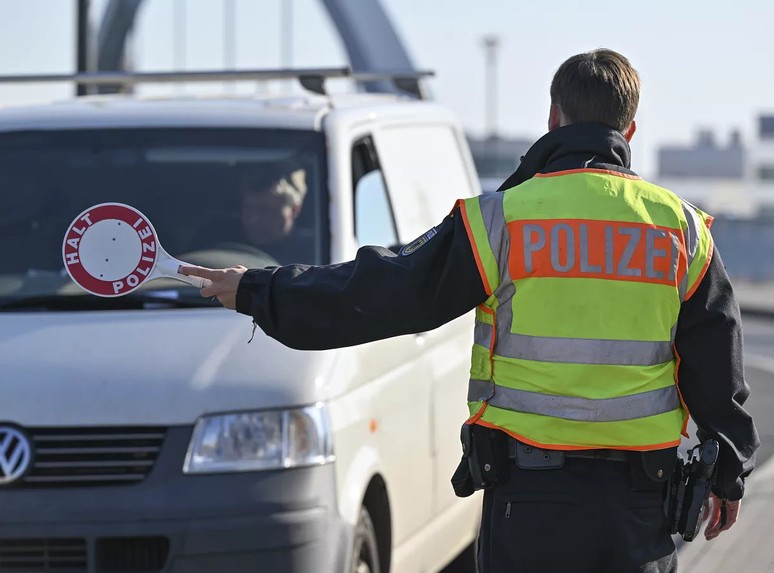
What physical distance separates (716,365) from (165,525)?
5.67ft

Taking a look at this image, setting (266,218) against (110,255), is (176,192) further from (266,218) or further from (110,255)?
(110,255)

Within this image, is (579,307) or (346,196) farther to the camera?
(346,196)

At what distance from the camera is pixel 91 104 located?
6234 millimetres

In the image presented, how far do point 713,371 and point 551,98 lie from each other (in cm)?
71

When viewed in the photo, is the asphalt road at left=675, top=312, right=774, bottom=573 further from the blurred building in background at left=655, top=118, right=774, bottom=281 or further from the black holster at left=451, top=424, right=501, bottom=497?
the blurred building in background at left=655, top=118, right=774, bottom=281

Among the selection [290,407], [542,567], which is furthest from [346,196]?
[542,567]

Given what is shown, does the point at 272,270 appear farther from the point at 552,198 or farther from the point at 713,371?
the point at 713,371

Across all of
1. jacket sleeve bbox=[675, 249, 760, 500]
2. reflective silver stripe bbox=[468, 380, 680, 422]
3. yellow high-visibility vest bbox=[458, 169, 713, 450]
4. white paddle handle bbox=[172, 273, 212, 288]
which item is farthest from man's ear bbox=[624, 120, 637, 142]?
white paddle handle bbox=[172, 273, 212, 288]

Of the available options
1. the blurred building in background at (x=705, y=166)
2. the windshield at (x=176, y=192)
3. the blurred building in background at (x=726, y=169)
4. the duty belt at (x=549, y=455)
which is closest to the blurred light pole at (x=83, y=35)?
A: the windshield at (x=176, y=192)

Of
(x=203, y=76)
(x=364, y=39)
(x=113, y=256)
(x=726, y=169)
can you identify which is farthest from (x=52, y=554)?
(x=726, y=169)

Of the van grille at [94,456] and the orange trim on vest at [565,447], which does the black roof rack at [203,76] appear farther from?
the orange trim on vest at [565,447]

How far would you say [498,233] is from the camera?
11.3 feet

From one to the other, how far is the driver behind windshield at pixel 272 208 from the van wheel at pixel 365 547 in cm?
94

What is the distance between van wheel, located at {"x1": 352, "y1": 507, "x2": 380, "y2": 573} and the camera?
4.85 m
